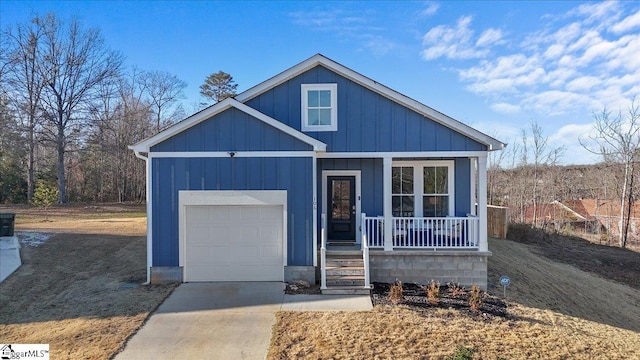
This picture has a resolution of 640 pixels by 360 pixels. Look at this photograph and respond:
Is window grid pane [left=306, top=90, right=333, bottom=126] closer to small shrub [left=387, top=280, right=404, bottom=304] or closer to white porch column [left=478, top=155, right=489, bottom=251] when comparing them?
white porch column [left=478, top=155, right=489, bottom=251]

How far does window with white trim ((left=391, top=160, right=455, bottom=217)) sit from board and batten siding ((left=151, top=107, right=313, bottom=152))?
3.50 m

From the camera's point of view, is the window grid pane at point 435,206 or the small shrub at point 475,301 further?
the window grid pane at point 435,206

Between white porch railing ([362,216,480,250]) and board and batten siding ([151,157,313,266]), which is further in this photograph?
white porch railing ([362,216,480,250])

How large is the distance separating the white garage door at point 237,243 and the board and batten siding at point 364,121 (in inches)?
102

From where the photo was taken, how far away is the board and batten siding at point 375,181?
34.6 feet

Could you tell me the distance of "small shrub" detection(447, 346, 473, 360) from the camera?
17.9 feet

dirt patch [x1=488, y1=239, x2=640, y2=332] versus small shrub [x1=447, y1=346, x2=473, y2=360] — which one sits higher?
small shrub [x1=447, y1=346, x2=473, y2=360]

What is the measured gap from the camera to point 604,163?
2238 centimetres

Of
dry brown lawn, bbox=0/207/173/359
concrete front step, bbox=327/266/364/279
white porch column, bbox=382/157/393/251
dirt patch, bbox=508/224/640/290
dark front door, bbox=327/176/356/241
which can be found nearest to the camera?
dry brown lawn, bbox=0/207/173/359

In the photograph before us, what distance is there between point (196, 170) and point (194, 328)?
3831mm

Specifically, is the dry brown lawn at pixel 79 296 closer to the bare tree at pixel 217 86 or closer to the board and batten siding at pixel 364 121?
the board and batten siding at pixel 364 121

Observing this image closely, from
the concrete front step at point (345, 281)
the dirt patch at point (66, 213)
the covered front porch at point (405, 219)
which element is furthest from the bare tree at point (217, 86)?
the concrete front step at point (345, 281)

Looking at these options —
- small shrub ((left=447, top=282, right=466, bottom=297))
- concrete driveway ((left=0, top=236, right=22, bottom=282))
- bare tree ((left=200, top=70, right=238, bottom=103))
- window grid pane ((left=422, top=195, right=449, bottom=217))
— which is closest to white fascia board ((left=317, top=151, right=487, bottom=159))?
window grid pane ((left=422, top=195, right=449, bottom=217))

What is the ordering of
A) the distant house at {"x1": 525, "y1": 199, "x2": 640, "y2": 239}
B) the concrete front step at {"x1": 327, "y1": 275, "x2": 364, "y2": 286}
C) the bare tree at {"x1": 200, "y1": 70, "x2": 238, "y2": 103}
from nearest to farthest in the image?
the concrete front step at {"x1": 327, "y1": 275, "x2": 364, "y2": 286} → the distant house at {"x1": 525, "y1": 199, "x2": 640, "y2": 239} → the bare tree at {"x1": 200, "y1": 70, "x2": 238, "y2": 103}
